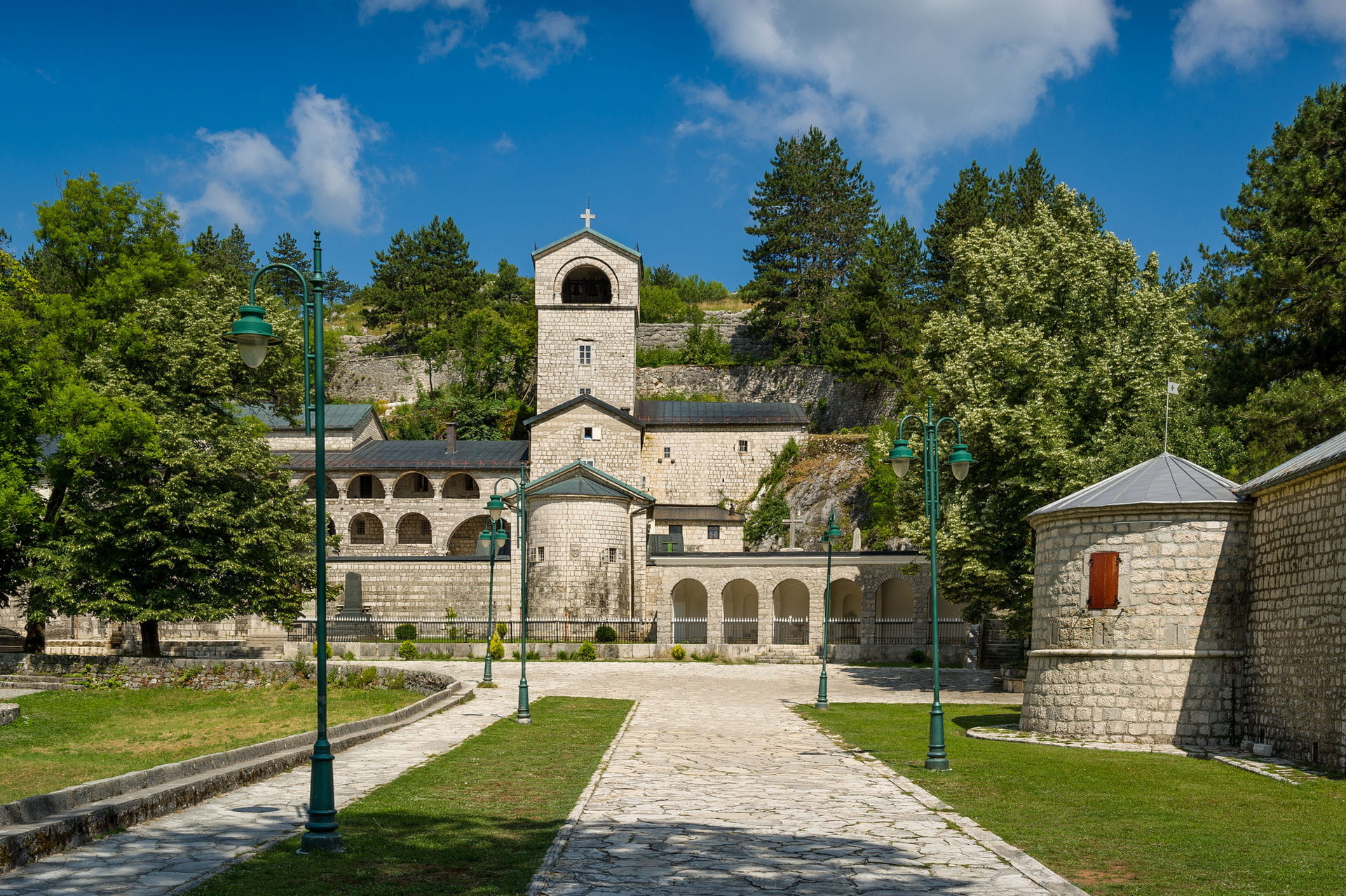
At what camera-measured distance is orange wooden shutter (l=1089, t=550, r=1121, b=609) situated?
16516 millimetres

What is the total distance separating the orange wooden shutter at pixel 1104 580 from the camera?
16516 mm

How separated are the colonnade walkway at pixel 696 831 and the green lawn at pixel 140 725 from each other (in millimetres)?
2203

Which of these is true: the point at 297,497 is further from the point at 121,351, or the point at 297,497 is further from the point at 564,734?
the point at 564,734

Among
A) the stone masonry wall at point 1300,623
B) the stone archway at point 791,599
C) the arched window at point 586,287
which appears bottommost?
the stone archway at point 791,599

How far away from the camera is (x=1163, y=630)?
16.2m

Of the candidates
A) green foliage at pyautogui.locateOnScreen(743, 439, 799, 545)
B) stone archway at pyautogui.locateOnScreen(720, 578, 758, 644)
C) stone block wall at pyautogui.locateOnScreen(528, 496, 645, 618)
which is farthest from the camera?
green foliage at pyautogui.locateOnScreen(743, 439, 799, 545)

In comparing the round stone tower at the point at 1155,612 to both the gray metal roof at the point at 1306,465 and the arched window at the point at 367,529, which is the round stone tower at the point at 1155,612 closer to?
the gray metal roof at the point at 1306,465


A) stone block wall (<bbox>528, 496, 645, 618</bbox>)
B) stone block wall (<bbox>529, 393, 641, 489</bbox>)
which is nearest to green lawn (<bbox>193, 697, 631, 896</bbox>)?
stone block wall (<bbox>528, 496, 645, 618</bbox>)

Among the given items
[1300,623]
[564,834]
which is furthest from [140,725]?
[1300,623]

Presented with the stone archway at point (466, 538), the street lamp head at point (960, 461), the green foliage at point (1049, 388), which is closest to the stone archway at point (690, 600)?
the stone archway at point (466, 538)

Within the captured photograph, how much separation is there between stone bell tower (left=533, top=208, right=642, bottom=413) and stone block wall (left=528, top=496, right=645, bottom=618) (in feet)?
37.7

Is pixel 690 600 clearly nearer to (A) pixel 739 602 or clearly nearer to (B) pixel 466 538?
(A) pixel 739 602

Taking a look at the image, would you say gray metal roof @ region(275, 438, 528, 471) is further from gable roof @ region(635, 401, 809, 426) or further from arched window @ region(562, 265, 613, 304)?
arched window @ region(562, 265, 613, 304)

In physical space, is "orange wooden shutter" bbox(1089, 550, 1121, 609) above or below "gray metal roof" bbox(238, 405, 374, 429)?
below
